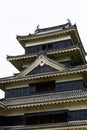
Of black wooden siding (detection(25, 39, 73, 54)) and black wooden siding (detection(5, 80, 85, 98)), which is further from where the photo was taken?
black wooden siding (detection(25, 39, 73, 54))

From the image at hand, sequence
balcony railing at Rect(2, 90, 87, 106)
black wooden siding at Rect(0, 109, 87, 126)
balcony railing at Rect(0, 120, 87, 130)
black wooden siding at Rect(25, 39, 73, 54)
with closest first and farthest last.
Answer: balcony railing at Rect(0, 120, 87, 130), black wooden siding at Rect(0, 109, 87, 126), balcony railing at Rect(2, 90, 87, 106), black wooden siding at Rect(25, 39, 73, 54)

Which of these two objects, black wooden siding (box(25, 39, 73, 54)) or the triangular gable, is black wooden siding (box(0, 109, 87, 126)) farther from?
black wooden siding (box(25, 39, 73, 54))

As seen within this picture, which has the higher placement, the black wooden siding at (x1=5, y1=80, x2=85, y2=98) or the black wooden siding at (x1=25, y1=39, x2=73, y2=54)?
the black wooden siding at (x1=25, y1=39, x2=73, y2=54)

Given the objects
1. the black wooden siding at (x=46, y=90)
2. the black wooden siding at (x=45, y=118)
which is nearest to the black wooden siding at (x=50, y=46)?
the black wooden siding at (x=46, y=90)

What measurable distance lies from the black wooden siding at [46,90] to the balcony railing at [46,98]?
0.61m

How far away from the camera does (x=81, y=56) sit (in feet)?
90.3

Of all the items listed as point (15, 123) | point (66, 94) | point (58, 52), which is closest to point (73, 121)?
point (66, 94)

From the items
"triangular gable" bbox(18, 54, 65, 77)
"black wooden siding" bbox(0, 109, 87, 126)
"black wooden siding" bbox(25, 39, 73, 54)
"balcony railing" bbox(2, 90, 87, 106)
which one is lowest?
"black wooden siding" bbox(0, 109, 87, 126)

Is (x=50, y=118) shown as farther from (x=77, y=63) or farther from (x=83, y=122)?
(x=77, y=63)

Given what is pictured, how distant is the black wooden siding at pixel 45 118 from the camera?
70.3 feet

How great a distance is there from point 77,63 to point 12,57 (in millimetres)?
6592

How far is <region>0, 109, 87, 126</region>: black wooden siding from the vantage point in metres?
21.4

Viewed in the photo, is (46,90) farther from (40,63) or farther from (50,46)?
(50,46)

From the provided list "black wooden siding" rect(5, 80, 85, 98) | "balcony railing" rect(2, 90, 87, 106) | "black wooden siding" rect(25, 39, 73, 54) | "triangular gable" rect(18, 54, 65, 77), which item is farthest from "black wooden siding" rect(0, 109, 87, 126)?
"black wooden siding" rect(25, 39, 73, 54)
